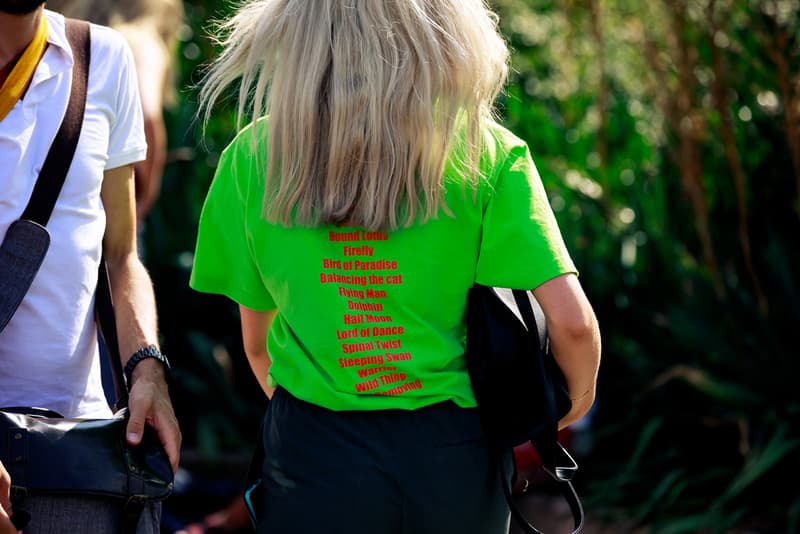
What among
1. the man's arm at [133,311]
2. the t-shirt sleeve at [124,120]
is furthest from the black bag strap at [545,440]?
the t-shirt sleeve at [124,120]

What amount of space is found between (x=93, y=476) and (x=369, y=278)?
609mm

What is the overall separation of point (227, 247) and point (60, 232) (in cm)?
34

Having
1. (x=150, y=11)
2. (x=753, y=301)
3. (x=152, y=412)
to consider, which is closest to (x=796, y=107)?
(x=753, y=301)

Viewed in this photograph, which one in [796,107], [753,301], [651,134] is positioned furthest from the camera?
[651,134]

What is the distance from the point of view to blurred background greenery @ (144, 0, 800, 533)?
4250 millimetres

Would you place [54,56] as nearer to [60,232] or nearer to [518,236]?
[60,232]

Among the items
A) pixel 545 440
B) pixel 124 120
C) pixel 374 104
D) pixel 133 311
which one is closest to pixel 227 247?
pixel 133 311

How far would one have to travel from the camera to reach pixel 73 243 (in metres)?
2.03

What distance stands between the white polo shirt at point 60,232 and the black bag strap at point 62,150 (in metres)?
0.01

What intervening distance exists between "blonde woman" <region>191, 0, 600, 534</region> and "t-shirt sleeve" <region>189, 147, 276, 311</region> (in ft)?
0.20

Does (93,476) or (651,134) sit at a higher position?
(93,476)

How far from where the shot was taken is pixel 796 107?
4.05 meters

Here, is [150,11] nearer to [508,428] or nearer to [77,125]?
[77,125]

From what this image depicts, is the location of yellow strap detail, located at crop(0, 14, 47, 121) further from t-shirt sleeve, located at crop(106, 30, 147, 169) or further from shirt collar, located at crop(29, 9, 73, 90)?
t-shirt sleeve, located at crop(106, 30, 147, 169)
